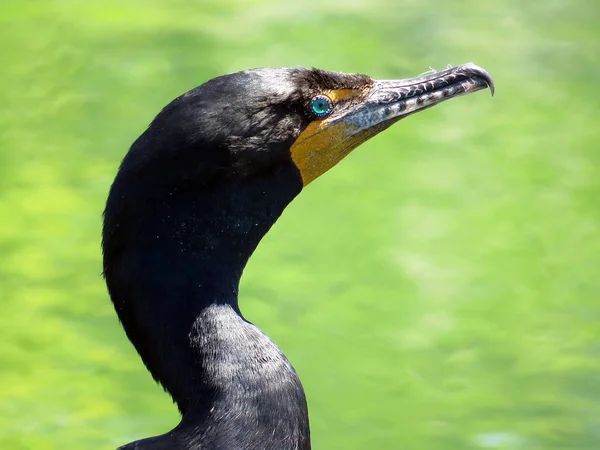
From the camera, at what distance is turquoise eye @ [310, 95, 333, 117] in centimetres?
394

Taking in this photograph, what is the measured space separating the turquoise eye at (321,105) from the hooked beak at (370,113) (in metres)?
0.03

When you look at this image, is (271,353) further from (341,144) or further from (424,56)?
(424,56)

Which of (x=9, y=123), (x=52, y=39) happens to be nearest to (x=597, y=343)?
(x=9, y=123)

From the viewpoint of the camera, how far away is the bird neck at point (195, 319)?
3562mm

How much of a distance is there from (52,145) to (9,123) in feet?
1.28

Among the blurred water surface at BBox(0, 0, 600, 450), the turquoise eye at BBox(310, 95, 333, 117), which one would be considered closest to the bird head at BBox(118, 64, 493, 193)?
the turquoise eye at BBox(310, 95, 333, 117)

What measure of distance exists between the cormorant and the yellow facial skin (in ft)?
0.59

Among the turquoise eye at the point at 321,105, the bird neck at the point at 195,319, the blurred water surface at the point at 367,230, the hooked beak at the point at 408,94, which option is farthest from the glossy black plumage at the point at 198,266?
the blurred water surface at the point at 367,230

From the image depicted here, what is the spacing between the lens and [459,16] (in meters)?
8.88

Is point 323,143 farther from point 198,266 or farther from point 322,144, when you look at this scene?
point 198,266

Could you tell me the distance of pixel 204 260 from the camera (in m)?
3.66

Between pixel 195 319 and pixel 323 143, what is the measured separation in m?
0.75

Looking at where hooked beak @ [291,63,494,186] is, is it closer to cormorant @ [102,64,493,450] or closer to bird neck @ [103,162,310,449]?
cormorant @ [102,64,493,450]

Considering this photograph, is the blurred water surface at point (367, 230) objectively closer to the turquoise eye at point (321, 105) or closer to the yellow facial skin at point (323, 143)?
the yellow facial skin at point (323, 143)
